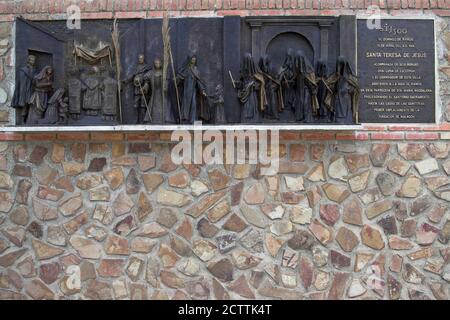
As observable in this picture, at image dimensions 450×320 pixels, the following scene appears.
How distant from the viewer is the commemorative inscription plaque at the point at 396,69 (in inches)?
267

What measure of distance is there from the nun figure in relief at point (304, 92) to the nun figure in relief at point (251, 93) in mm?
395

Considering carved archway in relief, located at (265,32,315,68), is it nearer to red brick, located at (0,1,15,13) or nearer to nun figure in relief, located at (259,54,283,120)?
nun figure in relief, located at (259,54,283,120)

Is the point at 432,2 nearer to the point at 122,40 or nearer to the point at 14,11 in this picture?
the point at 122,40

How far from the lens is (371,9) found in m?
6.82

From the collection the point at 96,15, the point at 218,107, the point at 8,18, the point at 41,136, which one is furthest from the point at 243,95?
the point at 8,18

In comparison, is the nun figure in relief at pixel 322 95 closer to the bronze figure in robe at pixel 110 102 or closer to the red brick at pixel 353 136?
the red brick at pixel 353 136

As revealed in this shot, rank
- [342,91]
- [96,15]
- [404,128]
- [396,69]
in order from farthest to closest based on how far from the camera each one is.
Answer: [96,15], [396,69], [404,128], [342,91]

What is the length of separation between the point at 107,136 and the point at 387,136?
3.17 m

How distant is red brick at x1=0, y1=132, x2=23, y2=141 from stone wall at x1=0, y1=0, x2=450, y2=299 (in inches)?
0.7

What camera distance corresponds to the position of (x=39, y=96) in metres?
6.80

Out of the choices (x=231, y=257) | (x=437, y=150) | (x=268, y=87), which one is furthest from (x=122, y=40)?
(x=437, y=150)

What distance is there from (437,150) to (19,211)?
188 inches

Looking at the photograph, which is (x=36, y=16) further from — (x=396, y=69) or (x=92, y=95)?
(x=396, y=69)

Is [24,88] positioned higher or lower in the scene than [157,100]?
higher
